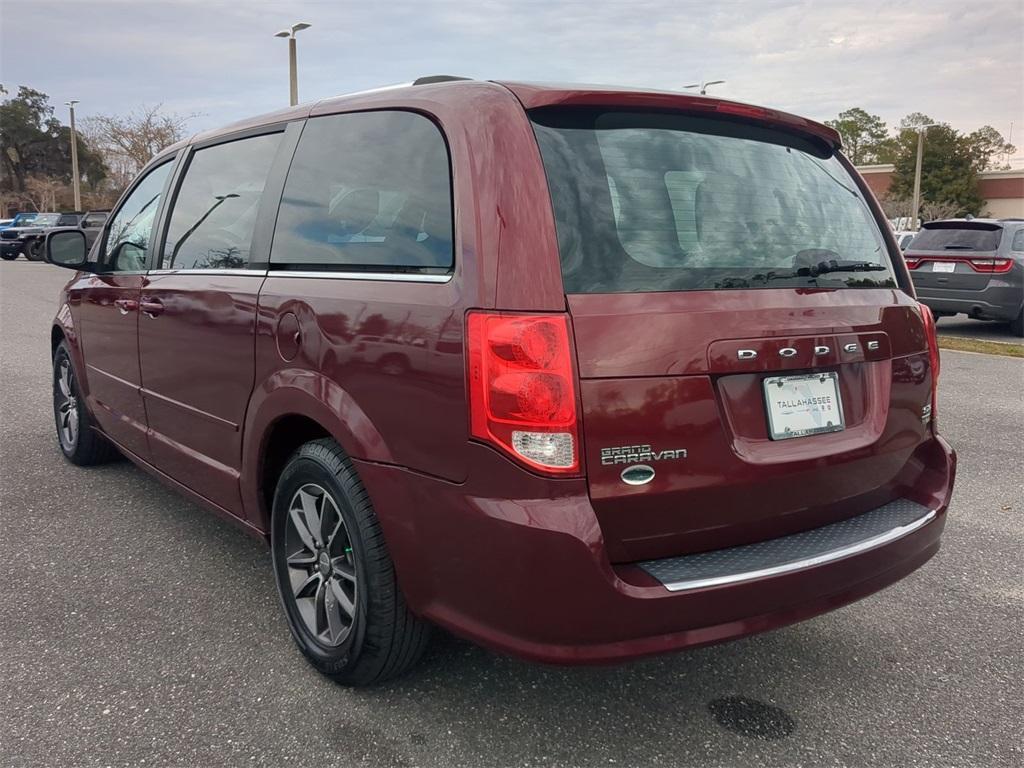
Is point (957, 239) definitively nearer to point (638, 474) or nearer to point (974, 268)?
point (974, 268)

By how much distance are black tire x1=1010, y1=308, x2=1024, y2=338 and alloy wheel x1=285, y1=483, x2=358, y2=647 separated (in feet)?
38.9

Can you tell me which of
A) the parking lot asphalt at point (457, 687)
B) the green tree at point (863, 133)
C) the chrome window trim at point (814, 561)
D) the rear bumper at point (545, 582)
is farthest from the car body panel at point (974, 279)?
the green tree at point (863, 133)

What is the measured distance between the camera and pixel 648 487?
2.07 m

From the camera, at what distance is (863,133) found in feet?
320

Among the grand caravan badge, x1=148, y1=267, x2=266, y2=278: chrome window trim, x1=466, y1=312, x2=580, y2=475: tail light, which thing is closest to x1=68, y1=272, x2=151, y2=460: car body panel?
x1=148, y1=267, x2=266, y2=278: chrome window trim

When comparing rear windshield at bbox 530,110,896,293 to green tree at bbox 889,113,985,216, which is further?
green tree at bbox 889,113,985,216

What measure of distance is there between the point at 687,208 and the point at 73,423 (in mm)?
4166

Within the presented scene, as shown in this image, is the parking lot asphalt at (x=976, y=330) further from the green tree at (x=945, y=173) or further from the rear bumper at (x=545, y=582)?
the green tree at (x=945, y=173)

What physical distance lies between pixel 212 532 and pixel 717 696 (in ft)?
8.14

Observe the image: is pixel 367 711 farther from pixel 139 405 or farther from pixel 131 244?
pixel 131 244

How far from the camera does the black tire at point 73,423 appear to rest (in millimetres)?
4824

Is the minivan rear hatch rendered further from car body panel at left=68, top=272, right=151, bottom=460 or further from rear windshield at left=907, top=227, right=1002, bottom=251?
rear windshield at left=907, top=227, right=1002, bottom=251

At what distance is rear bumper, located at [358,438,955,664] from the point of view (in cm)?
202

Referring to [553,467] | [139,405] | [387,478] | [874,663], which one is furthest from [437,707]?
[139,405]
